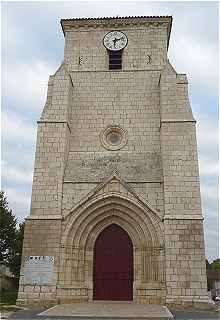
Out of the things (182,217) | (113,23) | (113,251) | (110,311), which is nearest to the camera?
(110,311)

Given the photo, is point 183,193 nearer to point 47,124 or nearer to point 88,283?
point 88,283

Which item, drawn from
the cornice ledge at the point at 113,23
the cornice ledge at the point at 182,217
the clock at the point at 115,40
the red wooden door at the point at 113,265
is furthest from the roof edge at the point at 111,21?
the red wooden door at the point at 113,265

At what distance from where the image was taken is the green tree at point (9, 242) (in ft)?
63.3

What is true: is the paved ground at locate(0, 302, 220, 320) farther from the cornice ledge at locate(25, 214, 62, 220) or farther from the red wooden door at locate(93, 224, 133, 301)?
the cornice ledge at locate(25, 214, 62, 220)

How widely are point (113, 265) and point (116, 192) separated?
2.72 m

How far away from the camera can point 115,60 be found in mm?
16719

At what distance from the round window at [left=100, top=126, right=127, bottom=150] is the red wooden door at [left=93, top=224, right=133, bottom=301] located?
3.29 metres

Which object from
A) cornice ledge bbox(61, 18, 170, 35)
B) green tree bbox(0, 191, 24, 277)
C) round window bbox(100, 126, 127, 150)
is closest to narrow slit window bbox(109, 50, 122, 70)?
cornice ledge bbox(61, 18, 170, 35)

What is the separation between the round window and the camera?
1473cm

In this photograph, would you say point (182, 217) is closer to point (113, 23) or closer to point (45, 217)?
point (45, 217)

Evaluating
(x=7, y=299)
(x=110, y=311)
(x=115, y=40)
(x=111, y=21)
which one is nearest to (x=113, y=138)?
(x=115, y=40)

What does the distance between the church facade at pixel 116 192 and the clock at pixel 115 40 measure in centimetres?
88

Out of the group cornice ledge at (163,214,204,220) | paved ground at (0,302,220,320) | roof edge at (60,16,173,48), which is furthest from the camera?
roof edge at (60,16,173,48)

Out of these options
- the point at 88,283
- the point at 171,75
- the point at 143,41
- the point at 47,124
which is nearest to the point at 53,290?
the point at 88,283
